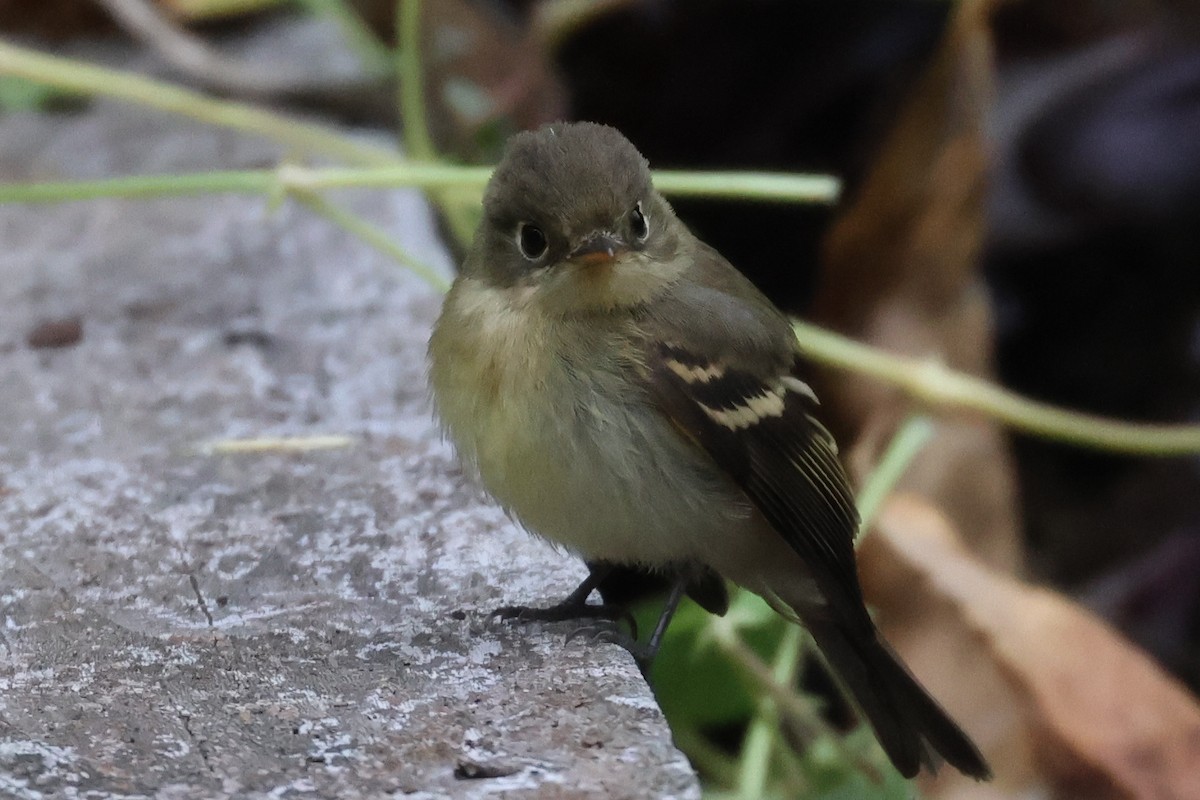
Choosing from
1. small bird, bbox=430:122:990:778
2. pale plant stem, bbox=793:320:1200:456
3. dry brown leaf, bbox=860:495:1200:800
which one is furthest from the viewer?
pale plant stem, bbox=793:320:1200:456

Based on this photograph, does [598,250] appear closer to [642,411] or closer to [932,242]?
[642,411]

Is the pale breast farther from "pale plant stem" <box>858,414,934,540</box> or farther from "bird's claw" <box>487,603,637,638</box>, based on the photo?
"pale plant stem" <box>858,414,934,540</box>

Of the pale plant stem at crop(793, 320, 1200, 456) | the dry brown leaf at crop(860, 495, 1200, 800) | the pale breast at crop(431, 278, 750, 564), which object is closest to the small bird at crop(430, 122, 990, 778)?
the pale breast at crop(431, 278, 750, 564)

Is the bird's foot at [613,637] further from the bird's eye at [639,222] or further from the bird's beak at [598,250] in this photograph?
the bird's eye at [639,222]

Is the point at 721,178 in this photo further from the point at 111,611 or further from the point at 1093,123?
the point at 1093,123

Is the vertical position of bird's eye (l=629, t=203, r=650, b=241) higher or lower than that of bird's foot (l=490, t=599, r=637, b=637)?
higher

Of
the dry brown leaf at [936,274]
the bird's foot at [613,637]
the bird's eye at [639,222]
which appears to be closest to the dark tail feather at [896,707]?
the bird's foot at [613,637]
